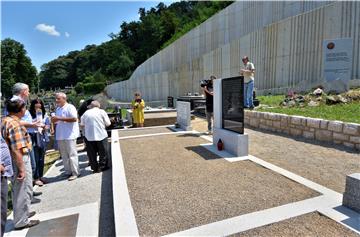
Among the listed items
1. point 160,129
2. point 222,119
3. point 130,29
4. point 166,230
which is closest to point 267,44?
point 160,129

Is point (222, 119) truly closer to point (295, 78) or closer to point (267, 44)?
point (295, 78)

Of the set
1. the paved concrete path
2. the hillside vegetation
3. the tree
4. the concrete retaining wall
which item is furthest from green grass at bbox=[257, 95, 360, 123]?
the tree

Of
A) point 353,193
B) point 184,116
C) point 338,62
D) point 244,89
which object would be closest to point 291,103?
point 244,89

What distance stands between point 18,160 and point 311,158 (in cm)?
516

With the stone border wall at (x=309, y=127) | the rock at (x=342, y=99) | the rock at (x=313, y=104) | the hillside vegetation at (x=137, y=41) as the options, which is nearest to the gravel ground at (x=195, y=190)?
the stone border wall at (x=309, y=127)

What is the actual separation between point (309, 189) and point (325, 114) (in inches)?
155

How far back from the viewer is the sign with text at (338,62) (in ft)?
30.5

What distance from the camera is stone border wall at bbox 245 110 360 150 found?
5.64 metres

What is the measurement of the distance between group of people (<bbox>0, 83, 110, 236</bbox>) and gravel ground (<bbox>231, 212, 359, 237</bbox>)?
289 cm

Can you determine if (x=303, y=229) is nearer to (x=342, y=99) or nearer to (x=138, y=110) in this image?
(x=342, y=99)

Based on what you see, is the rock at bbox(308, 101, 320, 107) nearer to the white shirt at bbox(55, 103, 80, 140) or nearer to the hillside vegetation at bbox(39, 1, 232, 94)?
the white shirt at bbox(55, 103, 80, 140)

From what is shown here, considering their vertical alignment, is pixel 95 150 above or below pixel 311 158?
above

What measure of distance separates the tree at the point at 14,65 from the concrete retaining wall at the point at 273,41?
3582 centimetres

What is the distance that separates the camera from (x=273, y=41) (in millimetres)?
15305
